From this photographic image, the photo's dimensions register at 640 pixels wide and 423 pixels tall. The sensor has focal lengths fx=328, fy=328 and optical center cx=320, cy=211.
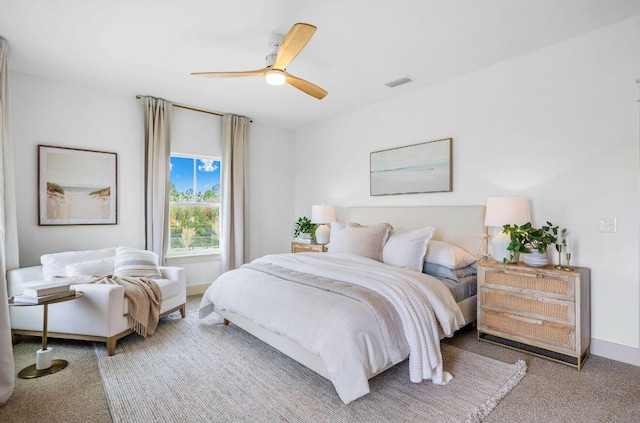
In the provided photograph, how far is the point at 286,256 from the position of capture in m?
3.56

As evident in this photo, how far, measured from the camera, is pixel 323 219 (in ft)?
16.0

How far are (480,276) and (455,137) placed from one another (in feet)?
5.29

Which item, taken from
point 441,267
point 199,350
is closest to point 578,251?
point 441,267

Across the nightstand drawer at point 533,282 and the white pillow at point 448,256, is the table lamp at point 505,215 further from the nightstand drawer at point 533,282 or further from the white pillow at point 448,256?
the white pillow at point 448,256

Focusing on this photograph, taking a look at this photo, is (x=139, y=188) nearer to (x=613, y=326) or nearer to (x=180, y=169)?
(x=180, y=169)

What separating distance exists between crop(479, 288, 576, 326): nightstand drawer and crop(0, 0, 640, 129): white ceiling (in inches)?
87.0

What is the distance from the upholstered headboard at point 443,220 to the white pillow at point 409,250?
0.51 metres

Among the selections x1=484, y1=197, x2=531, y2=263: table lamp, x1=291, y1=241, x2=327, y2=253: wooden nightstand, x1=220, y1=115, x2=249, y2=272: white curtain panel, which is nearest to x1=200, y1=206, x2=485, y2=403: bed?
x1=484, y1=197, x2=531, y2=263: table lamp

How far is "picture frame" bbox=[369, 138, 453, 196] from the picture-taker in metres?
3.80

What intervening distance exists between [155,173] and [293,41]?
113 inches

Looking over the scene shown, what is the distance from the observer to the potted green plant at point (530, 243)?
2732mm

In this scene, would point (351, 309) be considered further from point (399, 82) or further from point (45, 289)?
point (399, 82)

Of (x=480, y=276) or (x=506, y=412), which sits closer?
(x=506, y=412)

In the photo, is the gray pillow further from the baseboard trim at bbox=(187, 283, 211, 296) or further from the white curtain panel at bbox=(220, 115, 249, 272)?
the baseboard trim at bbox=(187, 283, 211, 296)
